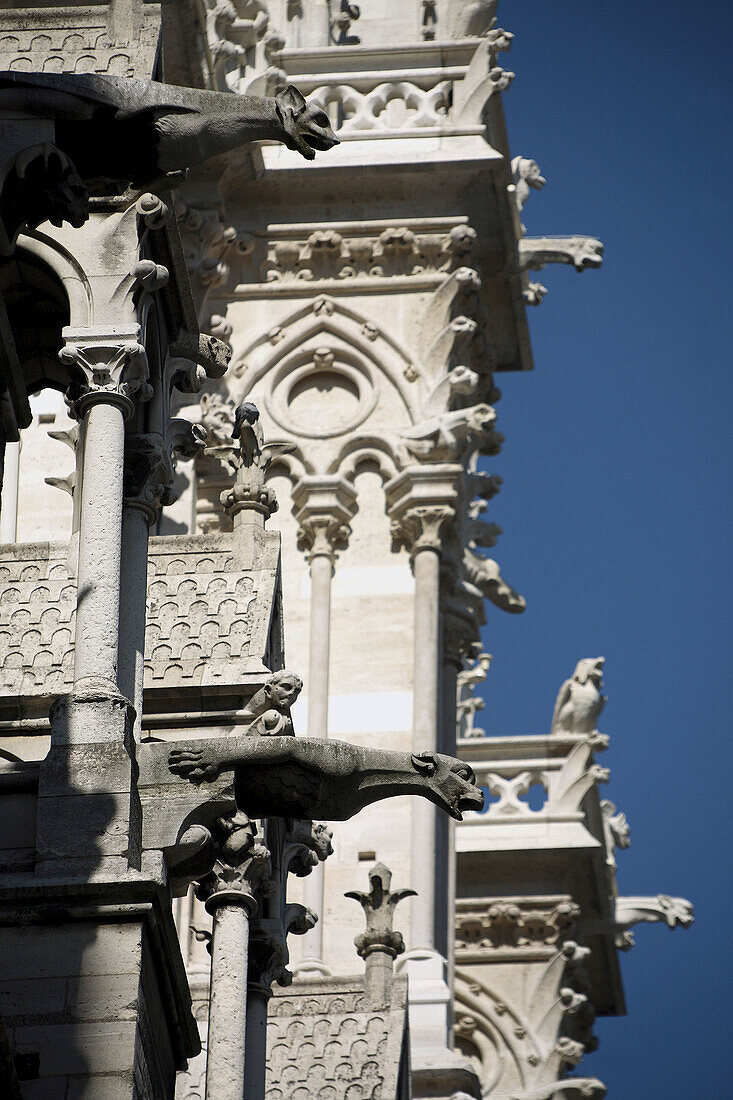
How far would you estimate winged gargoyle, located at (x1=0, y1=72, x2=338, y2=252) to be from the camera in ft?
36.9

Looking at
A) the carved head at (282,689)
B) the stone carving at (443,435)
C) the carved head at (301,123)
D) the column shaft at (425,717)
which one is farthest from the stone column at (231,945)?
the stone carving at (443,435)

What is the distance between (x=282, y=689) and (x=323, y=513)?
7.74 metres

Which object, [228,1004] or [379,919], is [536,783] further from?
[228,1004]

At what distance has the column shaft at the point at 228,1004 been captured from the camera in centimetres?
1434

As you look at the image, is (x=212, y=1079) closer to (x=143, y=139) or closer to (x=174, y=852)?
(x=174, y=852)

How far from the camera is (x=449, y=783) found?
13039mm

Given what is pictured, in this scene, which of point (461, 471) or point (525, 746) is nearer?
point (461, 471)

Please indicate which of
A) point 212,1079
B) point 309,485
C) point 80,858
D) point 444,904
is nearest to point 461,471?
point 309,485

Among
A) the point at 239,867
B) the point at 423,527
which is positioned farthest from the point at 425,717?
the point at 239,867

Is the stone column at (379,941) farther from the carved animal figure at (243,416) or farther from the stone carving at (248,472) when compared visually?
the carved animal figure at (243,416)

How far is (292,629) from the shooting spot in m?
22.6

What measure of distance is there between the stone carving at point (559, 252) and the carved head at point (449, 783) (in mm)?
13323

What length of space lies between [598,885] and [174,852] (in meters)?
17.6

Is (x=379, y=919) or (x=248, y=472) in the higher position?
(x=248, y=472)
